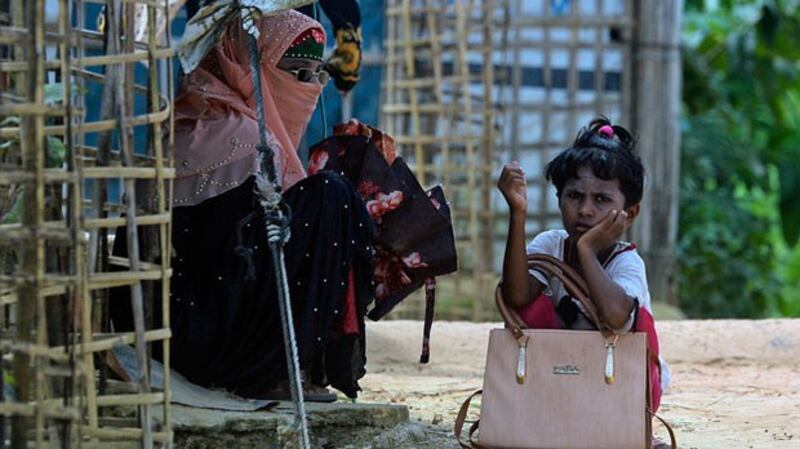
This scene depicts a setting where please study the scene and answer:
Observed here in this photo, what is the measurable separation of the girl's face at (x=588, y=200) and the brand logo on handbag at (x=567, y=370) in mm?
442

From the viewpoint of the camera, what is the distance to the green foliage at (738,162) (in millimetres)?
13109

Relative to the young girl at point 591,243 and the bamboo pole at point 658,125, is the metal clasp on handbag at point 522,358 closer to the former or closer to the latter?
the young girl at point 591,243

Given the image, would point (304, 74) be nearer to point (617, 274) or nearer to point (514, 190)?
point (514, 190)

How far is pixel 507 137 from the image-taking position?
11562 mm

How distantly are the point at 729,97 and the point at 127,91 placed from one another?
36.9 feet

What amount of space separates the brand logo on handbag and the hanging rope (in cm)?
69

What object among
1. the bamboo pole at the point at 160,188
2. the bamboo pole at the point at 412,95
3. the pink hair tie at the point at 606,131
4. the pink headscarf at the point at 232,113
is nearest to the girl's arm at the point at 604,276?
the pink hair tie at the point at 606,131

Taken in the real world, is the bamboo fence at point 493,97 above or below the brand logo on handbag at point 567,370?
above

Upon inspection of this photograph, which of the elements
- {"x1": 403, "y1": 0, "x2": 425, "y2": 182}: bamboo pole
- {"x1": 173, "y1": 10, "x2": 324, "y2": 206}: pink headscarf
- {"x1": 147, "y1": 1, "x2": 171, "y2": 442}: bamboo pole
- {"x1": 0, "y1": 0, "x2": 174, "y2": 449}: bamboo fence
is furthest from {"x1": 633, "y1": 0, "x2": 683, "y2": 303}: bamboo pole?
{"x1": 147, "y1": 1, "x2": 171, "y2": 442}: bamboo pole

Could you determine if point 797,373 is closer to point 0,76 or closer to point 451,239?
point 451,239

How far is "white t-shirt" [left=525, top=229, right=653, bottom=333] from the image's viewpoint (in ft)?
13.7

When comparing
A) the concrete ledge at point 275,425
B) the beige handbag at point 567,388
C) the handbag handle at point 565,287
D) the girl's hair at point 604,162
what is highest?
the girl's hair at point 604,162

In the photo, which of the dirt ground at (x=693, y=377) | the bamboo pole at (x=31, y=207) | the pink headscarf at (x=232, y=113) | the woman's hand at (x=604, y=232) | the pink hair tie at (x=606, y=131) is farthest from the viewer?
the dirt ground at (x=693, y=377)

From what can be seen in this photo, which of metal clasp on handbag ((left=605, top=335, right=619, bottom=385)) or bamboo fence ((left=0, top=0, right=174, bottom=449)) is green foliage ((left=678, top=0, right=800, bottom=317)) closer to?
metal clasp on handbag ((left=605, top=335, right=619, bottom=385))
